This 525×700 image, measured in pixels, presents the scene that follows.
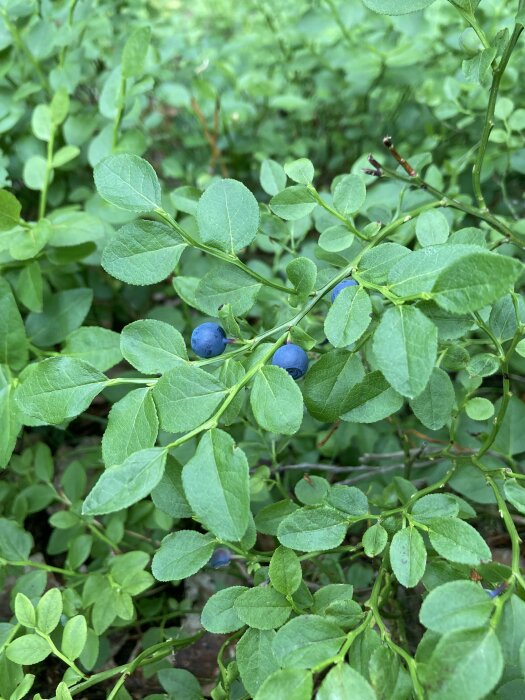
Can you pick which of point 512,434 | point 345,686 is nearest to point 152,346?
point 345,686

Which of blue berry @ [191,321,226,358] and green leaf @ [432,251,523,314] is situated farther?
blue berry @ [191,321,226,358]

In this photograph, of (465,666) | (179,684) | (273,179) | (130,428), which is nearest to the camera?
(465,666)

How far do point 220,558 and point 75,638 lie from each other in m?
0.30

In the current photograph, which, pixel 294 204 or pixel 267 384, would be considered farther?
pixel 294 204

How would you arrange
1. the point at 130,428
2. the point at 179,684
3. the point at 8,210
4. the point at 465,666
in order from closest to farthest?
the point at 465,666, the point at 130,428, the point at 179,684, the point at 8,210

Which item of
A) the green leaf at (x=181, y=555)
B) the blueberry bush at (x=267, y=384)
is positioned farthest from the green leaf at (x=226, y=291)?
the green leaf at (x=181, y=555)

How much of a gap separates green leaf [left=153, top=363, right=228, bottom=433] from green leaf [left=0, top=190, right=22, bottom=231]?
58 centimetres

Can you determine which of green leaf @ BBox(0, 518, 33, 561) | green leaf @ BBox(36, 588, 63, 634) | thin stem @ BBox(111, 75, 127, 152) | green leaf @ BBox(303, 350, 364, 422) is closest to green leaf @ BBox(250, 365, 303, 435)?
green leaf @ BBox(303, 350, 364, 422)

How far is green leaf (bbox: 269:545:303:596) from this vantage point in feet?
3.03

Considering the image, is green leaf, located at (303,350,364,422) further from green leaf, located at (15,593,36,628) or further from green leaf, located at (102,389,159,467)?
green leaf, located at (15,593,36,628)

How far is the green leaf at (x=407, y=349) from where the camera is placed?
28.9 inches

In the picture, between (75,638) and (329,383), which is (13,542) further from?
(329,383)

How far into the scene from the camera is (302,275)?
3.23 ft

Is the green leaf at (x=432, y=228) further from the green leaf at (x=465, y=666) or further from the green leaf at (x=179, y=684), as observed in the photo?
the green leaf at (x=179, y=684)
